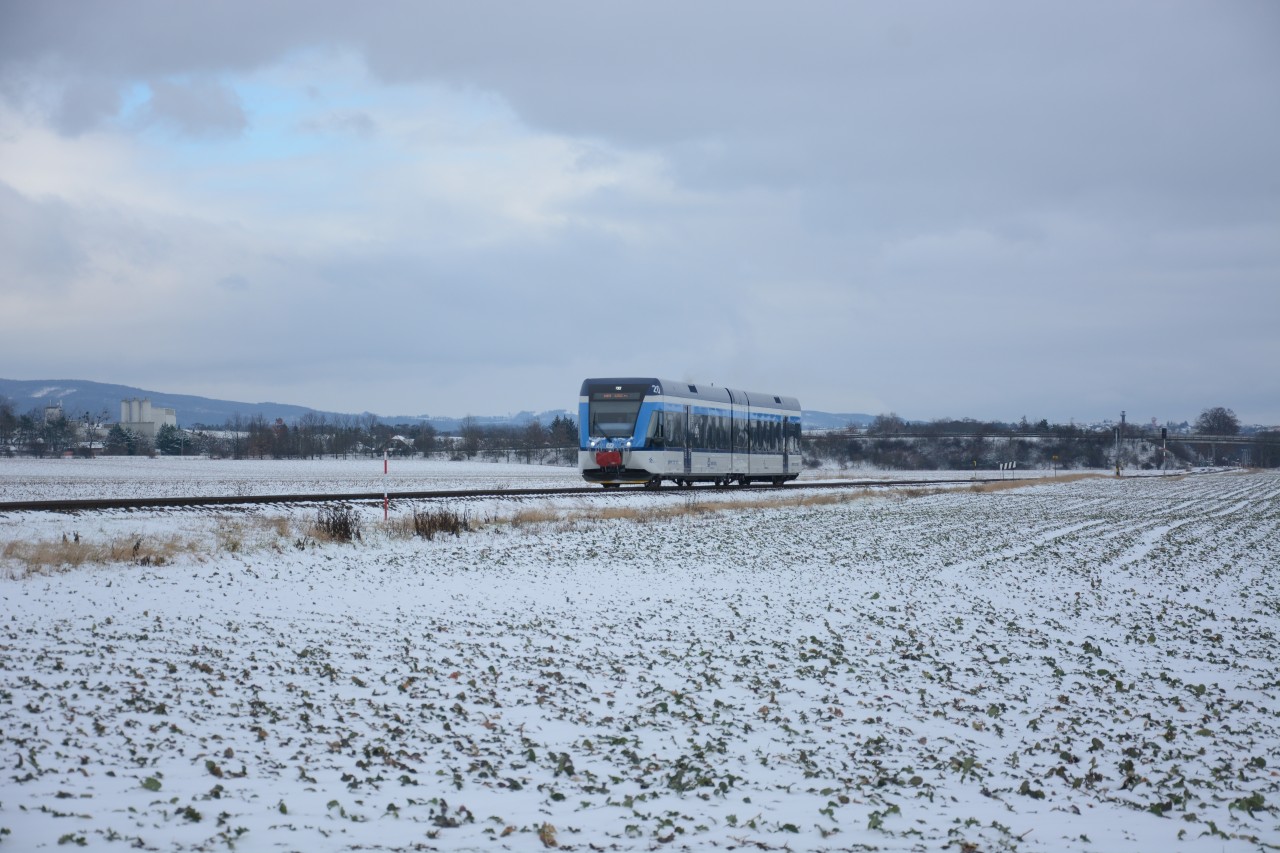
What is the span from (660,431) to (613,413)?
1.82 m

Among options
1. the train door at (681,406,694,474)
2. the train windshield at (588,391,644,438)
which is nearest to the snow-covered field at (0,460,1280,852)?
the train windshield at (588,391,644,438)

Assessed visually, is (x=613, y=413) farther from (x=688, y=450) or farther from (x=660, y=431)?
(x=688, y=450)

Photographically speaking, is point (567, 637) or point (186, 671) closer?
point (186, 671)

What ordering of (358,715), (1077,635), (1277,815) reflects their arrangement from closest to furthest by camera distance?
(1277,815) → (358,715) → (1077,635)

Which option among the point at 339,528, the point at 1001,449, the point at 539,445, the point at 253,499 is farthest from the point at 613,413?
the point at 1001,449

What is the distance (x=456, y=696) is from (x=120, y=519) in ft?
54.8

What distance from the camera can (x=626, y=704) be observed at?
9383 mm

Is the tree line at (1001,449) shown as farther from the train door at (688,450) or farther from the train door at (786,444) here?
the train door at (688,450)

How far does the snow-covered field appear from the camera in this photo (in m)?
6.58

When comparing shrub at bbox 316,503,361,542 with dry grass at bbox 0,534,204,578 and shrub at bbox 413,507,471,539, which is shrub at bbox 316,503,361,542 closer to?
shrub at bbox 413,507,471,539

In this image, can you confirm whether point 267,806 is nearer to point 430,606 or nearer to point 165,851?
point 165,851

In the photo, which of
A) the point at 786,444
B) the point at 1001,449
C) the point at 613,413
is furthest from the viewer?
the point at 1001,449

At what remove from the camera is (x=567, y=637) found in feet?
40.1

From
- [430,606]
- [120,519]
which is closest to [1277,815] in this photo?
[430,606]
